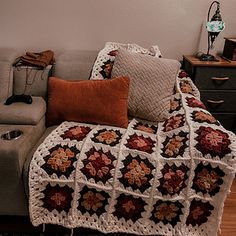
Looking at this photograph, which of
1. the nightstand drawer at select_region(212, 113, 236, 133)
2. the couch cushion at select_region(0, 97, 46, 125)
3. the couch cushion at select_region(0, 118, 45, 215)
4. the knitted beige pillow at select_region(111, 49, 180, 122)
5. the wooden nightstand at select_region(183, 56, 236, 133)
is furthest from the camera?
the nightstand drawer at select_region(212, 113, 236, 133)

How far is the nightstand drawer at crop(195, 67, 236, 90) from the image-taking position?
1988 millimetres

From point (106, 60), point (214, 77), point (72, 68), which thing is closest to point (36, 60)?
point (72, 68)

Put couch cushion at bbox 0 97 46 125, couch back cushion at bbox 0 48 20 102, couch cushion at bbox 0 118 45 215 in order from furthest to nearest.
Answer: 1. couch back cushion at bbox 0 48 20 102
2. couch cushion at bbox 0 97 46 125
3. couch cushion at bbox 0 118 45 215

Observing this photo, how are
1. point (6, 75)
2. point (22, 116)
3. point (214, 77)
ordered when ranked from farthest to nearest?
1. point (214, 77)
2. point (6, 75)
3. point (22, 116)

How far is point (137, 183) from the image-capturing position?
51.2 inches

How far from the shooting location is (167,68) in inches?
68.0

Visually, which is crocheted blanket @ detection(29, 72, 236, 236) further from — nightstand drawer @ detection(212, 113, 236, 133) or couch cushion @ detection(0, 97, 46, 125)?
nightstand drawer @ detection(212, 113, 236, 133)

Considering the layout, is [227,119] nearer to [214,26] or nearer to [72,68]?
[214,26]

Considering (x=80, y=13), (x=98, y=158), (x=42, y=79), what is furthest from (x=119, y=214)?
(x=80, y=13)

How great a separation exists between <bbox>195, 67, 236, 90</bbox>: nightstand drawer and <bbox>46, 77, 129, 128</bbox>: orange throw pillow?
0.65m

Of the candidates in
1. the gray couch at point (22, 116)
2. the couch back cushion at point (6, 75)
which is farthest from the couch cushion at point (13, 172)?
the couch back cushion at point (6, 75)

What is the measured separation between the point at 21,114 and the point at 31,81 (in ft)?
1.28

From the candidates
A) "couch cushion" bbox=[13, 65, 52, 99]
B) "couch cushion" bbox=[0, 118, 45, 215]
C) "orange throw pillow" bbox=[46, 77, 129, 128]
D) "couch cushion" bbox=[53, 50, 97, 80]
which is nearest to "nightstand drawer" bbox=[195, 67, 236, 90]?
Answer: "orange throw pillow" bbox=[46, 77, 129, 128]

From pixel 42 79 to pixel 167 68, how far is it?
87 centimetres
